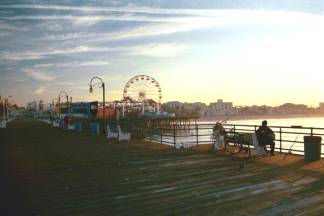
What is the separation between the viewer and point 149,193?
9133 mm

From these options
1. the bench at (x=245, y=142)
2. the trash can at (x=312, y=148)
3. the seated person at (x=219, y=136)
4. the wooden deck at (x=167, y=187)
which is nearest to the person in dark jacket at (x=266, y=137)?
the bench at (x=245, y=142)

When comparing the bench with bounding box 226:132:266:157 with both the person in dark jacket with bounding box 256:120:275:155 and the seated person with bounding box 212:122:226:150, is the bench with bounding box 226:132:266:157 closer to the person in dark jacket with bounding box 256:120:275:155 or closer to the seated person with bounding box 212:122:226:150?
the person in dark jacket with bounding box 256:120:275:155

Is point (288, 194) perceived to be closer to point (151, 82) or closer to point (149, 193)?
point (149, 193)

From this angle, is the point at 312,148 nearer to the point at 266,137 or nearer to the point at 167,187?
the point at 266,137

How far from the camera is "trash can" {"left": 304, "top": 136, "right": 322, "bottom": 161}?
533 inches

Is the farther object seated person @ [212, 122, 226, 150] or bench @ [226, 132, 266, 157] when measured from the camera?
seated person @ [212, 122, 226, 150]

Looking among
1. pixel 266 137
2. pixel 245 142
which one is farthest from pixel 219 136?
pixel 266 137

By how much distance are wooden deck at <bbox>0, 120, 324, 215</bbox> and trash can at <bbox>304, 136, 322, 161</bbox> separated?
424mm

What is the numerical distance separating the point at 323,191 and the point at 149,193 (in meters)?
3.96

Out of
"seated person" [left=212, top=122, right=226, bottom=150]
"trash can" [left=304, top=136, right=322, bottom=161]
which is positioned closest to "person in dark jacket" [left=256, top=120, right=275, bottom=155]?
"trash can" [left=304, top=136, right=322, bottom=161]

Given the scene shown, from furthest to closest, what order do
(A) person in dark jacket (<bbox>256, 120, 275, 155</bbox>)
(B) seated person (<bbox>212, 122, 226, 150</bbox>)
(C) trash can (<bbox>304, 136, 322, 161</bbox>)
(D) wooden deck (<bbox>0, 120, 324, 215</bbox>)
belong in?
(B) seated person (<bbox>212, 122, 226, 150</bbox>), (A) person in dark jacket (<bbox>256, 120, 275, 155</bbox>), (C) trash can (<bbox>304, 136, 322, 161</bbox>), (D) wooden deck (<bbox>0, 120, 324, 215</bbox>)

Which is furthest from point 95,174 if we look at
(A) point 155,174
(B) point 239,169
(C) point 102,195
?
(B) point 239,169

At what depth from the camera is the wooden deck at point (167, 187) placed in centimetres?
773

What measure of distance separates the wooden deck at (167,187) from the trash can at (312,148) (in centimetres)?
42
